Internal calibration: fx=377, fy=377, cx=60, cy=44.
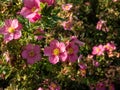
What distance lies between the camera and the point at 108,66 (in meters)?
3.51

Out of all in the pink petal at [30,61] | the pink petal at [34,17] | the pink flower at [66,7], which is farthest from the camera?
the pink flower at [66,7]

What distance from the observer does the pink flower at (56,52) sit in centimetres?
233

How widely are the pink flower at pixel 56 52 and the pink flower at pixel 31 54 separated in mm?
65

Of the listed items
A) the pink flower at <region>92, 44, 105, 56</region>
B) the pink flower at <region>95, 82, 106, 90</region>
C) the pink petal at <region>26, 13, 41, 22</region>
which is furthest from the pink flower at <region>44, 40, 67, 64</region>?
the pink flower at <region>92, 44, 105, 56</region>

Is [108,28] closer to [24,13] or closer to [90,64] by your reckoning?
[90,64]

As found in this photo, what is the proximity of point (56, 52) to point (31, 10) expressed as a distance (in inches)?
12.3

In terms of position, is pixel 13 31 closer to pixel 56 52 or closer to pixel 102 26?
pixel 56 52

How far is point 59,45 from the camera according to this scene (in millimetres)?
2354

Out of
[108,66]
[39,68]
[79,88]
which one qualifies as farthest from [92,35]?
[39,68]

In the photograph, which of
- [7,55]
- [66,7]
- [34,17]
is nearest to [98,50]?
[66,7]

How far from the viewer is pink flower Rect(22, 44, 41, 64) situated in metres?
2.40

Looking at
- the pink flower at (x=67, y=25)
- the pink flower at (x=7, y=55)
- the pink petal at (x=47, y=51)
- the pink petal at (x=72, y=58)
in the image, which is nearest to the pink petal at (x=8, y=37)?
the pink flower at (x=7, y=55)

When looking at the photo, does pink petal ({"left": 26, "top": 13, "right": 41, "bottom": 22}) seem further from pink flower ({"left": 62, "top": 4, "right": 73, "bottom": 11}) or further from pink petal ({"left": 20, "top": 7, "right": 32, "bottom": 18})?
pink flower ({"left": 62, "top": 4, "right": 73, "bottom": 11})

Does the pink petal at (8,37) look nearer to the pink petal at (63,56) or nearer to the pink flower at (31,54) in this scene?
the pink flower at (31,54)
